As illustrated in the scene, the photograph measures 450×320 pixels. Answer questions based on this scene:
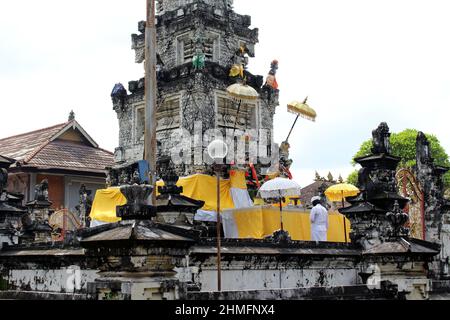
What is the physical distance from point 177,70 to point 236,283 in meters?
12.1

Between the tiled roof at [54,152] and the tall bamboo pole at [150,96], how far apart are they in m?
18.6

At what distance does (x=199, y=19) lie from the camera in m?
23.3

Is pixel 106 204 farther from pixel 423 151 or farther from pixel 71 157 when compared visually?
pixel 71 157

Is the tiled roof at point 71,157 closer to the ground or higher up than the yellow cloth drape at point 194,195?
higher up

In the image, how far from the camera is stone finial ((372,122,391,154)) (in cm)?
1471

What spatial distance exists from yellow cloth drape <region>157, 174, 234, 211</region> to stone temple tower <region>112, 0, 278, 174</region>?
2489 mm

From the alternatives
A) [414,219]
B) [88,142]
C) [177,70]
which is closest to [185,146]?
[177,70]

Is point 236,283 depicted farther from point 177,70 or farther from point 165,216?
point 177,70

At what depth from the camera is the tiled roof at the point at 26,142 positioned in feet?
111

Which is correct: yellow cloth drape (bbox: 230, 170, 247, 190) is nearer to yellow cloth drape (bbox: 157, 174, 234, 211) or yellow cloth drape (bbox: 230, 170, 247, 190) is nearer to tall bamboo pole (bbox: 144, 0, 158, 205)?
yellow cloth drape (bbox: 157, 174, 234, 211)

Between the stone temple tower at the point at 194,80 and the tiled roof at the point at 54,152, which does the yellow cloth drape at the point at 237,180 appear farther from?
the tiled roof at the point at 54,152

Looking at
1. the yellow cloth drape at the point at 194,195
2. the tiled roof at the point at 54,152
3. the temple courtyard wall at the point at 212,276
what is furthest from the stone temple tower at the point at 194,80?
the tiled roof at the point at 54,152

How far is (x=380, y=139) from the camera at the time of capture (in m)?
14.8

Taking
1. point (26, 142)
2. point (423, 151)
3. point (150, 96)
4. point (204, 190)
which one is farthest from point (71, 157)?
point (423, 151)
